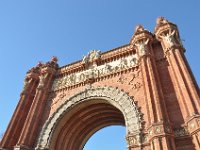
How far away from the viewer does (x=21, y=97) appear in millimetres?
16359

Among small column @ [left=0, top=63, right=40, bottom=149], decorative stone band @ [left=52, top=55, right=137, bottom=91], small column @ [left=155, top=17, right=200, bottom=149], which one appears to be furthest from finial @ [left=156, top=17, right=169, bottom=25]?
small column @ [left=0, top=63, right=40, bottom=149]

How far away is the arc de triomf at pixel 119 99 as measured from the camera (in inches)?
388

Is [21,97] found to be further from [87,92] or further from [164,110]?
[164,110]

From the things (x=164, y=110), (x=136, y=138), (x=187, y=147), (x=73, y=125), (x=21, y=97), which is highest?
(x=21, y=97)

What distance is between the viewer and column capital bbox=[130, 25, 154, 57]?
13.3 meters

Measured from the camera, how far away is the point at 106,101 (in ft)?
43.8

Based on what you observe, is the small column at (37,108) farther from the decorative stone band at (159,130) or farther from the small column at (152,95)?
the decorative stone band at (159,130)

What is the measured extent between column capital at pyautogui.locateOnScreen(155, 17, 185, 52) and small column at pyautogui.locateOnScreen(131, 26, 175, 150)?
30.3 inches

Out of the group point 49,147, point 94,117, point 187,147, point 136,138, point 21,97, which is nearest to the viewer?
point 187,147

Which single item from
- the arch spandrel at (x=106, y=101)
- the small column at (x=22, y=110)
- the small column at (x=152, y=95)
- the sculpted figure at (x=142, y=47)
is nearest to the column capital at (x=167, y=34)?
the small column at (x=152, y=95)

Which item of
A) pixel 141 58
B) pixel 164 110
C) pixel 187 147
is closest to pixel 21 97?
pixel 141 58

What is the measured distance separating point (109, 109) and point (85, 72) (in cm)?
333

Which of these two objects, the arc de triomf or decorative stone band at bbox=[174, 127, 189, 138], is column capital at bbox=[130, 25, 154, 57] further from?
decorative stone band at bbox=[174, 127, 189, 138]

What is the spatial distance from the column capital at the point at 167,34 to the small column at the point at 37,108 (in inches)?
351
